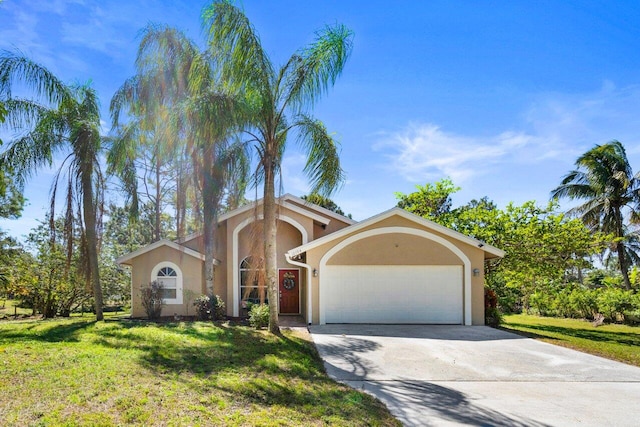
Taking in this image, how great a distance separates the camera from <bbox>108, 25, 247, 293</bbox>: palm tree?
10203mm

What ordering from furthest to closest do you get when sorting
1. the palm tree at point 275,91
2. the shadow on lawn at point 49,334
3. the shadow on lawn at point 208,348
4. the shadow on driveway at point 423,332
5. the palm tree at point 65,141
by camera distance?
the palm tree at point 65,141, the shadow on driveway at point 423,332, the palm tree at point 275,91, the shadow on lawn at point 49,334, the shadow on lawn at point 208,348

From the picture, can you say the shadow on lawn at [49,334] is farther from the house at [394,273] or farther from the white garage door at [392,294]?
the white garage door at [392,294]

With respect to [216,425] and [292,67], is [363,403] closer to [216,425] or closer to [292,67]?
[216,425]

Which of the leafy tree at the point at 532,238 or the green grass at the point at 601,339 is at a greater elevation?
the leafy tree at the point at 532,238

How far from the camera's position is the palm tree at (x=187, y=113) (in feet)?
33.5

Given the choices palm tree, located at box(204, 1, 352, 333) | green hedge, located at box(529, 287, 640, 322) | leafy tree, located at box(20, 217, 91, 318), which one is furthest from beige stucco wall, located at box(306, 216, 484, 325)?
leafy tree, located at box(20, 217, 91, 318)

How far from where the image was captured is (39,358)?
7094mm

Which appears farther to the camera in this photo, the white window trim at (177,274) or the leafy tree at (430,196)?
the leafy tree at (430,196)

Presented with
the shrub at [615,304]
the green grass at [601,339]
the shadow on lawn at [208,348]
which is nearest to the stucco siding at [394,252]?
the green grass at [601,339]

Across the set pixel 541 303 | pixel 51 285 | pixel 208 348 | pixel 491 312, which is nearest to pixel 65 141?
pixel 51 285

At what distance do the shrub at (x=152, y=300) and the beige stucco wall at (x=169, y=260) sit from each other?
0.67m

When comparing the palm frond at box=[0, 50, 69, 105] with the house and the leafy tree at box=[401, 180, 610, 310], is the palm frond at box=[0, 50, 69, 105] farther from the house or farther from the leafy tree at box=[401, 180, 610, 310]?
the leafy tree at box=[401, 180, 610, 310]

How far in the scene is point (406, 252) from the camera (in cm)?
1462

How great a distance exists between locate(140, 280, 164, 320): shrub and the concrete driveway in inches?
262
